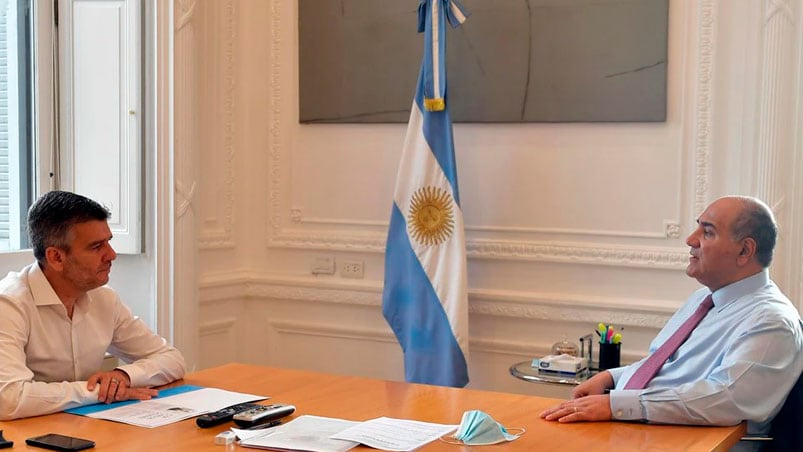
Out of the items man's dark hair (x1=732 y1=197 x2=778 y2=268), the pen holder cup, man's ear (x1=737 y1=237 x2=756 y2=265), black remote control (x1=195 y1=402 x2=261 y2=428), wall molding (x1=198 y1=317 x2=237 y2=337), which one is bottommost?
wall molding (x1=198 y1=317 x2=237 y2=337)

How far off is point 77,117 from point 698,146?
2.77 meters

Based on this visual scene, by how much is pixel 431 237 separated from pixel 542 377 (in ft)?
2.93

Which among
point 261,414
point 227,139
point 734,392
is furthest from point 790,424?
point 227,139

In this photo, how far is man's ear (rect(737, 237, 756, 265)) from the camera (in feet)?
9.69

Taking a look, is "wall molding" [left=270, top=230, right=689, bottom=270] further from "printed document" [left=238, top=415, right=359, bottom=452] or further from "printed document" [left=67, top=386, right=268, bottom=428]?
"printed document" [left=238, top=415, right=359, bottom=452]

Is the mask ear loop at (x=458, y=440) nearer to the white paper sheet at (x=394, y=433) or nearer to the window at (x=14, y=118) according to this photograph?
the white paper sheet at (x=394, y=433)

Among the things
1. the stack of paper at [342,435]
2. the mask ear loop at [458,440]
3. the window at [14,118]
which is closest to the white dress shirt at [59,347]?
the stack of paper at [342,435]

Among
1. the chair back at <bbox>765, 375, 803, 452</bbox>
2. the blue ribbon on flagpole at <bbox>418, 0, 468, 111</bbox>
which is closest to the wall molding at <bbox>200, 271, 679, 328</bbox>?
the blue ribbon on flagpole at <bbox>418, 0, 468, 111</bbox>

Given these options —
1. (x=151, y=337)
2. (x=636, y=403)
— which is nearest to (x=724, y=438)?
(x=636, y=403)

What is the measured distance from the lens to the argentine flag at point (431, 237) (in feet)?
14.2

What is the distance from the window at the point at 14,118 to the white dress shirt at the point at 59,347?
141 cm

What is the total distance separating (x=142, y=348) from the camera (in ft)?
10.4

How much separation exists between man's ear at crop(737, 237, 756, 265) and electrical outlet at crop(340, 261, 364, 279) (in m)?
2.25

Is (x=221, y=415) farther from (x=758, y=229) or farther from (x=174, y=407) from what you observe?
(x=758, y=229)
